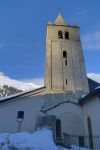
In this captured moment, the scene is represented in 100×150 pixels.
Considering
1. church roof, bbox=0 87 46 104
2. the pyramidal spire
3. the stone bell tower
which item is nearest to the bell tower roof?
the pyramidal spire

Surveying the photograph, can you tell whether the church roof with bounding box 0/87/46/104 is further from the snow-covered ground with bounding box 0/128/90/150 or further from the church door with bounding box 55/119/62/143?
the snow-covered ground with bounding box 0/128/90/150

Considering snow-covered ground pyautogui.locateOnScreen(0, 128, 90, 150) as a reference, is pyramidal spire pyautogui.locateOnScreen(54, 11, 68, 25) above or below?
above

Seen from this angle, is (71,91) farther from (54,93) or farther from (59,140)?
(59,140)

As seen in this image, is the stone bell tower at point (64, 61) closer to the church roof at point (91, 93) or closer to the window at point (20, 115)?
the church roof at point (91, 93)

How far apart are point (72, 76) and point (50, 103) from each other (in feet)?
12.8

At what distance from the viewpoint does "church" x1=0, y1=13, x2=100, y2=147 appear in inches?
731

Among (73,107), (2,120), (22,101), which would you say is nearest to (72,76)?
(73,107)

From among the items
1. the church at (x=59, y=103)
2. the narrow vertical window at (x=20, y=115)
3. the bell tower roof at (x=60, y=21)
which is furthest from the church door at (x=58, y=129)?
the bell tower roof at (x=60, y=21)

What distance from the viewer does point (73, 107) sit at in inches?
798

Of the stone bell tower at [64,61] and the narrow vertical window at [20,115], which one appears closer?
the narrow vertical window at [20,115]

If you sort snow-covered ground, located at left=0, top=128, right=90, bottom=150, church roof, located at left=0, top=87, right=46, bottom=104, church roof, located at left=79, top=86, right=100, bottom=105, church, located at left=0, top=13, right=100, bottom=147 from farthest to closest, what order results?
church roof, located at left=0, top=87, right=46, bottom=104
church, located at left=0, top=13, right=100, bottom=147
church roof, located at left=79, top=86, right=100, bottom=105
snow-covered ground, located at left=0, top=128, right=90, bottom=150

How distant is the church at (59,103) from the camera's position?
61.0 ft

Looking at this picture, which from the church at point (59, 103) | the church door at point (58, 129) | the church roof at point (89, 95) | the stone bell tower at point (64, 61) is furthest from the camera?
the stone bell tower at point (64, 61)

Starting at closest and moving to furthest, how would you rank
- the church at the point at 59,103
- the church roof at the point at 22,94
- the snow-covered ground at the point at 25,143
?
the snow-covered ground at the point at 25,143, the church at the point at 59,103, the church roof at the point at 22,94
